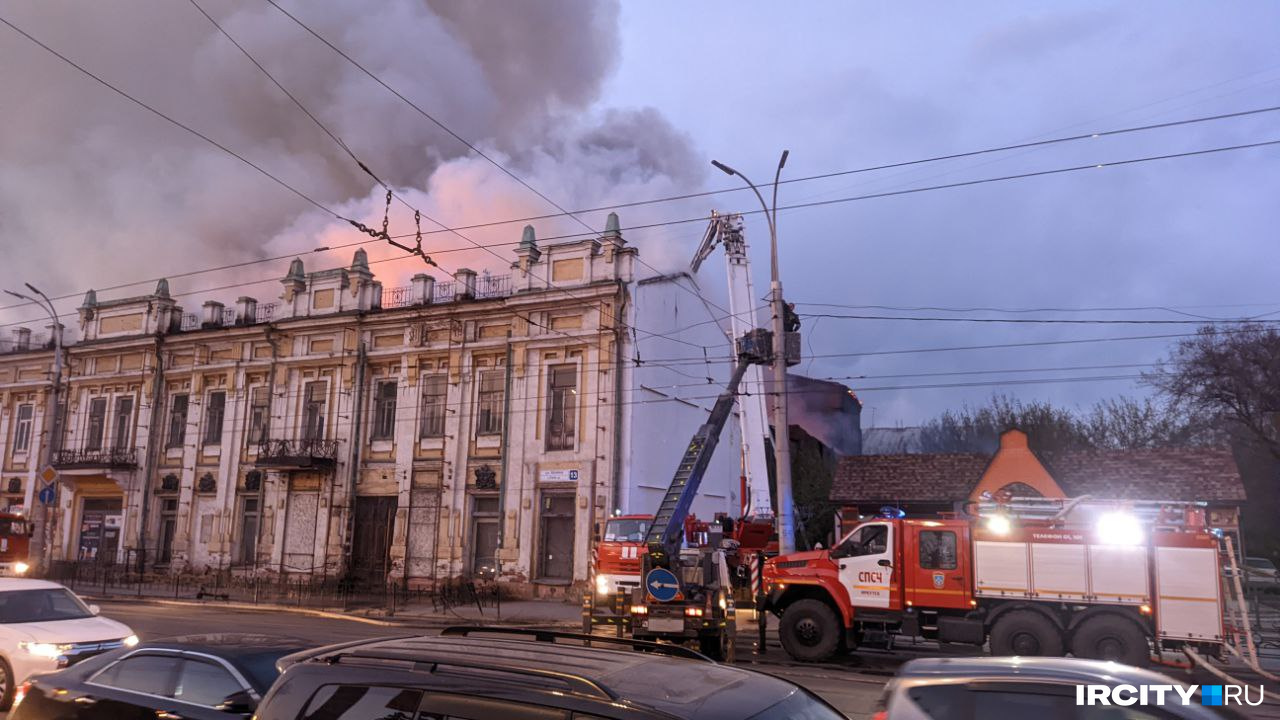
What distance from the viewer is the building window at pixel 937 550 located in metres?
16.5

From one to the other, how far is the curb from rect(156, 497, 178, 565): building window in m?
6.04

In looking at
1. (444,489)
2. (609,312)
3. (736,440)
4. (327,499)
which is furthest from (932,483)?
(327,499)

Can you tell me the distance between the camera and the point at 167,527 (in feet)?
126

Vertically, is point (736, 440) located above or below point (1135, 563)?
above

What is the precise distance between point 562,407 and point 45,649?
2138 cm

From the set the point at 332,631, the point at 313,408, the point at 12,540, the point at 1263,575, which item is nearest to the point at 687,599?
the point at 332,631

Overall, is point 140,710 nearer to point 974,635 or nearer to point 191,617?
point 974,635

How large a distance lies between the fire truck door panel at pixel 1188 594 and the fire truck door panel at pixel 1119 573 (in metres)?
0.27

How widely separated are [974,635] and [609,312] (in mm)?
17467

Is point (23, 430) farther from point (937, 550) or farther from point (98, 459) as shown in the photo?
point (937, 550)

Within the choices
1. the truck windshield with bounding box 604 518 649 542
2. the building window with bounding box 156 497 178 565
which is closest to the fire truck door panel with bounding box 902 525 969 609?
the truck windshield with bounding box 604 518 649 542

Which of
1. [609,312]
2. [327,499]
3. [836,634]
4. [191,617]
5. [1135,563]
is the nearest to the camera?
[1135,563]

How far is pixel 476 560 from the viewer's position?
31359 mm

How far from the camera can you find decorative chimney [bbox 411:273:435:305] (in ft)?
112
